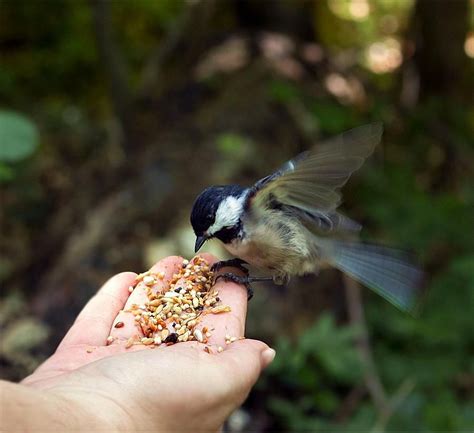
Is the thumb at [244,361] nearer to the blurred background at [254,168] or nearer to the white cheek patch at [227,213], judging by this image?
the white cheek patch at [227,213]

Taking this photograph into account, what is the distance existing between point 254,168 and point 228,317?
1.83 meters

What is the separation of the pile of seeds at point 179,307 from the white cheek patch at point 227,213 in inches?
9.0

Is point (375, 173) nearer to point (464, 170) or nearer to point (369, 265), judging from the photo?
point (464, 170)

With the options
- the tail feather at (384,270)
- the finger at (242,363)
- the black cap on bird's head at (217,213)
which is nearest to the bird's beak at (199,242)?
the black cap on bird's head at (217,213)

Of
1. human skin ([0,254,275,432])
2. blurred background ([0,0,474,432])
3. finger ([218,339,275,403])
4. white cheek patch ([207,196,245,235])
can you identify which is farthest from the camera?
blurred background ([0,0,474,432])

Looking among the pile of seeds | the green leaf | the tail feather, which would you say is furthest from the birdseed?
the green leaf

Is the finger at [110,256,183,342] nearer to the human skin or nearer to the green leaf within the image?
the human skin

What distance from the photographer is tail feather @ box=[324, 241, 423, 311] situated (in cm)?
211

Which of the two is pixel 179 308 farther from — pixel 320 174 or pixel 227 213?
pixel 320 174

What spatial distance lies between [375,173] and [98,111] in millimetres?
2247

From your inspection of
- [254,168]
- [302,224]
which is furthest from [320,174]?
[254,168]

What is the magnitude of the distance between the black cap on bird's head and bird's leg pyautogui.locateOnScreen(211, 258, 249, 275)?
21cm

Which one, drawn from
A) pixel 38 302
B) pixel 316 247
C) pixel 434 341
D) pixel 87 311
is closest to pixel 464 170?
pixel 434 341

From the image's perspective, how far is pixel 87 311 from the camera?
196cm
